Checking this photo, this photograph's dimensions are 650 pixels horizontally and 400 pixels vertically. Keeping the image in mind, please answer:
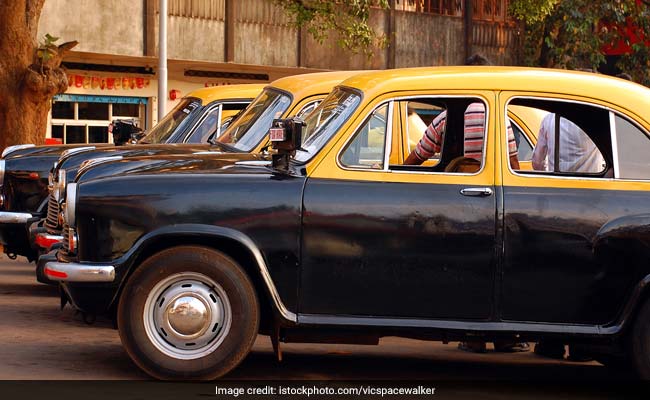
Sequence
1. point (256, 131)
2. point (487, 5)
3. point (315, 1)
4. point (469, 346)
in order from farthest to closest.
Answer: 1. point (487, 5)
2. point (315, 1)
3. point (256, 131)
4. point (469, 346)

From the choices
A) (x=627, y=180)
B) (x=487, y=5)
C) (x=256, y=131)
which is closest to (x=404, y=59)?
(x=487, y=5)

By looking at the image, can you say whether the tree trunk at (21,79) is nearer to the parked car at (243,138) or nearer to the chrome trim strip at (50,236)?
the parked car at (243,138)

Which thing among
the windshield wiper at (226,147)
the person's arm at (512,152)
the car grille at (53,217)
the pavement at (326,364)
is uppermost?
the person's arm at (512,152)

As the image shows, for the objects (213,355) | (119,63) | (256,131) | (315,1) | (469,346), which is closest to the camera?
(213,355)

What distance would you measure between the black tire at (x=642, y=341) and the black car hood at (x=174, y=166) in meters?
2.22

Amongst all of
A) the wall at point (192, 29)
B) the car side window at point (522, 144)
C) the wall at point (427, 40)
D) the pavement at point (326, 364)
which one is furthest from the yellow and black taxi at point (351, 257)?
the wall at point (427, 40)

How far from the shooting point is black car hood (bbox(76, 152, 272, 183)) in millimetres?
7523

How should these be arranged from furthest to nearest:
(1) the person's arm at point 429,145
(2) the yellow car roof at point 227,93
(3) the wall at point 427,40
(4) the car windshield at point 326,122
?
(3) the wall at point 427,40 < (2) the yellow car roof at point 227,93 < (1) the person's arm at point 429,145 < (4) the car windshield at point 326,122

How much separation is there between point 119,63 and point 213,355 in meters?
24.5

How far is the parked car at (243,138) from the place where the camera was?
32.1ft

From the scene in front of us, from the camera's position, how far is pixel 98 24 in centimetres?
2891

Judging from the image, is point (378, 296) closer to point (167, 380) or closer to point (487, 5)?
point (167, 380)

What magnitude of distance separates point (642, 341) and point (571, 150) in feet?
3.98

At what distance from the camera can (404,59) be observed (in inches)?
1423
